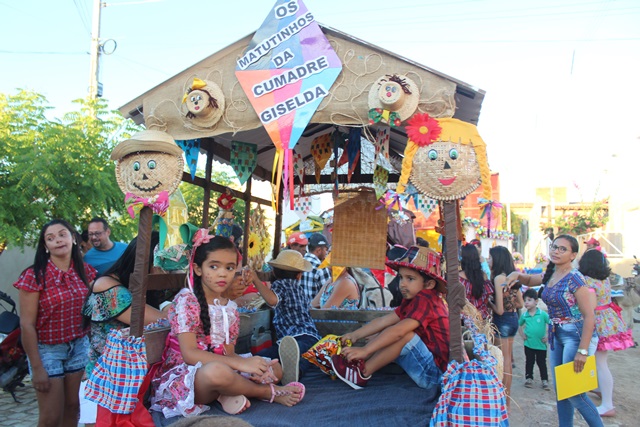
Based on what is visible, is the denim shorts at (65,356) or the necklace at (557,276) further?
the necklace at (557,276)

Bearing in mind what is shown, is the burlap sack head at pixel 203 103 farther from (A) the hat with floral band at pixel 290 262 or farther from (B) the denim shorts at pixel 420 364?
(B) the denim shorts at pixel 420 364

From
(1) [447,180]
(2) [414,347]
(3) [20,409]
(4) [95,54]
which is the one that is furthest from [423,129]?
(4) [95,54]

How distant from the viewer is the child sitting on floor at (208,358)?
9.55ft

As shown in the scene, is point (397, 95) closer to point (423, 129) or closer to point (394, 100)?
point (394, 100)

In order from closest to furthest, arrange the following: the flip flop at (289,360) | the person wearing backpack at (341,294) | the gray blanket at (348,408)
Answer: the gray blanket at (348,408), the flip flop at (289,360), the person wearing backpack at (341,294)

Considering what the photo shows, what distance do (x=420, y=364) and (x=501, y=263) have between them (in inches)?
115

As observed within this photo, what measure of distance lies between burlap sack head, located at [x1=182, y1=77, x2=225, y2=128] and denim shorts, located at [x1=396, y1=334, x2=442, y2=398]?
2.15 metres

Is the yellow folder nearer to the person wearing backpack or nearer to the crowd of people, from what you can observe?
the crowd of people

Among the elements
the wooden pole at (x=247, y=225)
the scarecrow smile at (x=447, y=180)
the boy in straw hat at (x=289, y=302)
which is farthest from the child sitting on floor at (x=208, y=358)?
the wooden pole at (x=247, y=225)

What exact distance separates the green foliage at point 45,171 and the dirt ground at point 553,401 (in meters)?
6.57

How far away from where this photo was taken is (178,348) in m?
3.29

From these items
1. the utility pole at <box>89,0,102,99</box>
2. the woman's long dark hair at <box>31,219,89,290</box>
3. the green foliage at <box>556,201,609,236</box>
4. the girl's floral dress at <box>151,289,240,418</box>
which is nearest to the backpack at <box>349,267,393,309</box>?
the girl's floral dress at <box>151,289,240,418</box>

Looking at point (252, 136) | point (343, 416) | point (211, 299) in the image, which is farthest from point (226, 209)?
point (343, 416)

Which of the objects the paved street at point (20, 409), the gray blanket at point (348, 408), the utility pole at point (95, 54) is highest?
the utility pole at point (95, 54)
